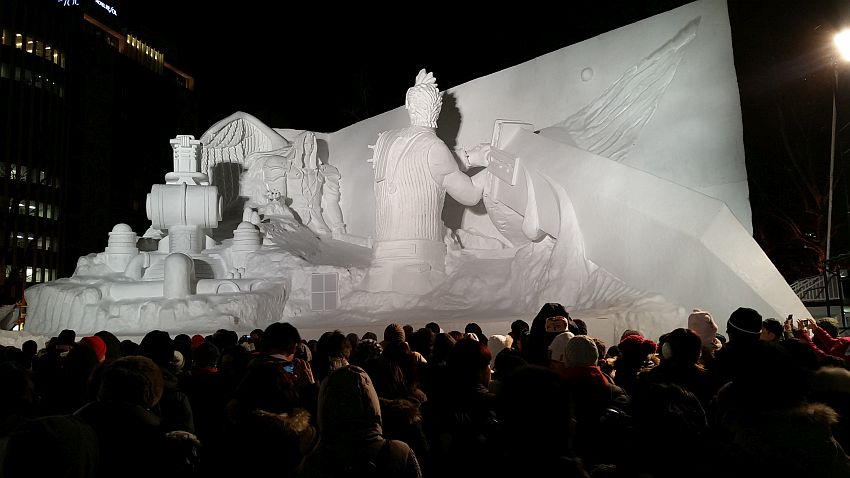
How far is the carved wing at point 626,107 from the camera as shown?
41.1 feet

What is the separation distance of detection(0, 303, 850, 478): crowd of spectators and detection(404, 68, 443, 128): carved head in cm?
1156

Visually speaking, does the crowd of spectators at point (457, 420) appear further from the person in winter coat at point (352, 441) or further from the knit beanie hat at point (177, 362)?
the knit beanie hat at point (177, 362)

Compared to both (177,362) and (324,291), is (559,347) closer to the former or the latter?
(177,362)

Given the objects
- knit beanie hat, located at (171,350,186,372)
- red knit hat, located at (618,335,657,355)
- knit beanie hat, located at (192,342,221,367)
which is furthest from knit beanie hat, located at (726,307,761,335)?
knit beanie hat, located at (171,350,186,372)

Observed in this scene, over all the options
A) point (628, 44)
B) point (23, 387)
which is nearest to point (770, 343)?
point (23, 387)

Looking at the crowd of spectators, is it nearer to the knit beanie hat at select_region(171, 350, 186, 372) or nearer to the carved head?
the knit beanie hat at select_region(171, 350, 186, 372)

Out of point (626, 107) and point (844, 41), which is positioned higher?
point (626, 107)

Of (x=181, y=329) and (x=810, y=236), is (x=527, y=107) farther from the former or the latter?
(x=810, y=236)

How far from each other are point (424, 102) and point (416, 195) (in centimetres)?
199

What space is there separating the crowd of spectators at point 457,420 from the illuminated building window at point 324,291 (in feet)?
34.8

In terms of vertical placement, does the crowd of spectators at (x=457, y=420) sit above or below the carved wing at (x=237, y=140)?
below

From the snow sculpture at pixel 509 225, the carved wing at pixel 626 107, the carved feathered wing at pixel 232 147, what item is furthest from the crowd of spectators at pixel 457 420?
the carved feathered wing at pixel 232 147

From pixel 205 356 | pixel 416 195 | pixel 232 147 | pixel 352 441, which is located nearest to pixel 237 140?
pixel 232 147

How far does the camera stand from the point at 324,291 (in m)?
14.2
